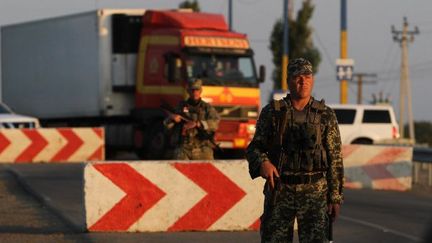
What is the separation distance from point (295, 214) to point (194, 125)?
5.47 metres

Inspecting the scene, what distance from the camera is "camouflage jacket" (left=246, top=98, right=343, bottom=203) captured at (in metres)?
7.43

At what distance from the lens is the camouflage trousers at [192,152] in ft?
43.3

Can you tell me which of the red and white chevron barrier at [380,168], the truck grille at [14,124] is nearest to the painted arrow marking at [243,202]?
the red and white chevron barrier at [380,168]

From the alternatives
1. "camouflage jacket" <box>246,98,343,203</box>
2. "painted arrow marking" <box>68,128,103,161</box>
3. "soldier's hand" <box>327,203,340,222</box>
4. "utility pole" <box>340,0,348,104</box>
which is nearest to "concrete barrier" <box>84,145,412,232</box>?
"camouflage jacket" <box>246,98,343,203</box>

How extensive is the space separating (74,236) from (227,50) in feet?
47.9

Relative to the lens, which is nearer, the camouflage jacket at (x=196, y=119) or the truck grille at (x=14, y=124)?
the camouflage jacket at (x=196, y=119)

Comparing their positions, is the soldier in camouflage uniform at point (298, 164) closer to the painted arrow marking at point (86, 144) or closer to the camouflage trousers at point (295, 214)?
the camouflage trousers at point (295, 214)

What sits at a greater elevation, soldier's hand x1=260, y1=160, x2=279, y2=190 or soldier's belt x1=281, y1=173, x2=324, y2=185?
soldier's hand x1=260, y1=160, x2=279, y2=190

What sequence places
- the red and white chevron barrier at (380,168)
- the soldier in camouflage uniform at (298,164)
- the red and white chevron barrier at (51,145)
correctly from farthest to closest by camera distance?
the red and white chevron barrier at (51,145) → the red and white chevron barrier at (380,168) → the soldier in camouflage uniform at (298,164)

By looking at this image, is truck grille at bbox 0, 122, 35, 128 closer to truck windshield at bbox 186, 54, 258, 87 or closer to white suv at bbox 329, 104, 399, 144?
truck windshield at bbox 186, 54, 258, 87

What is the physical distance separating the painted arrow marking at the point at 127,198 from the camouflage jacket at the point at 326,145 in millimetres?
5138

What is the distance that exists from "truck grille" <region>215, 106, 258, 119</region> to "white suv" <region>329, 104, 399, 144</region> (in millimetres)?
5778

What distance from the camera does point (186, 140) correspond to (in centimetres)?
1320

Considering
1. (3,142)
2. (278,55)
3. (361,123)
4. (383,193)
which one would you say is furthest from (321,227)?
(278,55)
